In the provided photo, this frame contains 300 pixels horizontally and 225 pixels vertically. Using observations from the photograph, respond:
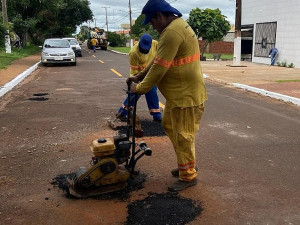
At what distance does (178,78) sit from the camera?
3.51 meters

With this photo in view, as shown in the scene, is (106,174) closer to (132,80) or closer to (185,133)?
(185,133)

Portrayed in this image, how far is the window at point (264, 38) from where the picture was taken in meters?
21.7

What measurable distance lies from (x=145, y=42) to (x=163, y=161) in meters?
2.23

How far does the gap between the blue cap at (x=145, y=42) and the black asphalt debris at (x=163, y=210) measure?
3.00 metres

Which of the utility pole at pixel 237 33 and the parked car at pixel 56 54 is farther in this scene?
the utility pole at pixel 237 33

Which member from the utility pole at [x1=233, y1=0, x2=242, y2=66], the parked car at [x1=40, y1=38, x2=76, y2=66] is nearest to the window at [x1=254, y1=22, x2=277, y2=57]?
the utility pole at [x1=233, y1=0, x2=242, y2=66]

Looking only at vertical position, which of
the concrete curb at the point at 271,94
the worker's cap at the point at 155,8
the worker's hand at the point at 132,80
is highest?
the worker's cap at the point at 155,8

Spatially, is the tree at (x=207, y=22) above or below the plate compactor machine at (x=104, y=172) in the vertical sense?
above

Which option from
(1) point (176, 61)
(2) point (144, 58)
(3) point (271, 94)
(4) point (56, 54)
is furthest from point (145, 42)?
(4) point (56, 54)

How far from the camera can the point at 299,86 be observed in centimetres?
1152

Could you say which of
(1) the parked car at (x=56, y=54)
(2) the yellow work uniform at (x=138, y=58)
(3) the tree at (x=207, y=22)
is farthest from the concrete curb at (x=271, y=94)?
(3) the tree at (x=207, y=22)

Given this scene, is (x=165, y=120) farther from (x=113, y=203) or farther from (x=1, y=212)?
(x=1, y=212)

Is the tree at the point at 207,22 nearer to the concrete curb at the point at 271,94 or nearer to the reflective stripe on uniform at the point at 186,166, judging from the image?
the concrete curb at the point at 271,94

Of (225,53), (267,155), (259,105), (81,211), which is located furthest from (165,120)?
(225,53)
